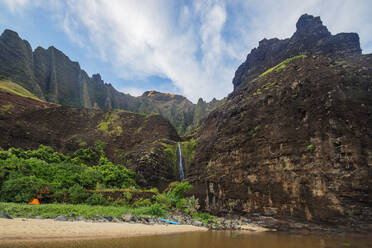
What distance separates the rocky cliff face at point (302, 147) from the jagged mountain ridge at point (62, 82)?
5483 centimetres

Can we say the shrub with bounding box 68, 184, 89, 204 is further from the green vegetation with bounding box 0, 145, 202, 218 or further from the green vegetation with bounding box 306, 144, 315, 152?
the green vegetation with bounding box 306, 144, 315, 152

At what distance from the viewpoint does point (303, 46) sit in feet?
122

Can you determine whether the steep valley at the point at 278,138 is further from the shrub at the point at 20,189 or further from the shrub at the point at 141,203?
the shrub at the point at 20,189

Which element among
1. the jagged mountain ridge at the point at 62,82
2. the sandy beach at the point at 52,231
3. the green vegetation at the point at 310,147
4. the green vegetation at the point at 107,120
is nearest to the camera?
the sandy beach at the point at 52,231

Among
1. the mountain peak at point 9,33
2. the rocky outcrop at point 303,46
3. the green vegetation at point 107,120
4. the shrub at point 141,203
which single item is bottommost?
the shrub at point 141,203

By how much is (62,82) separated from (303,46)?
10214 centimetres

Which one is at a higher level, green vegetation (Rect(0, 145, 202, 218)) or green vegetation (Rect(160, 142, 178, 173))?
green vegetation (Rect(160, 142, 178, 173))

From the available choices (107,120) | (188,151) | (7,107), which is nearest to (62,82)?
(7,107)

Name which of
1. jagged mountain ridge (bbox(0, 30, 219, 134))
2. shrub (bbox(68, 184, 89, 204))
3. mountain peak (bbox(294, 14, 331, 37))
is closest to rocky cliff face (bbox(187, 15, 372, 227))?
mountain peak (bbox(294, 14, 331, 37))

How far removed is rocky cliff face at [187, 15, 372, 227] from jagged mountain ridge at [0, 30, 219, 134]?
54832 millimetres

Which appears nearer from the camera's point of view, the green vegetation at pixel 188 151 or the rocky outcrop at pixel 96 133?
the rocky outcrop at pixel 96 133

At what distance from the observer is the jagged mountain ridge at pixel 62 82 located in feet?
247

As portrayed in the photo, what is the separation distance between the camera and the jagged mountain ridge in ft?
247

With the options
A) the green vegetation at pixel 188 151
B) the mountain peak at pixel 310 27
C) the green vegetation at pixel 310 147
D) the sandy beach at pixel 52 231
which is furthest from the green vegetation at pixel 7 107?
the mountain peak at pixel 310 27
